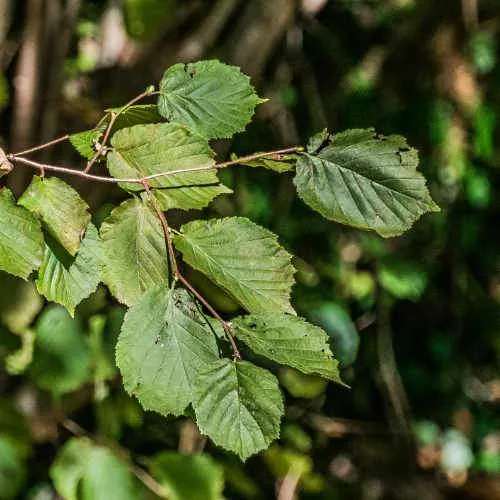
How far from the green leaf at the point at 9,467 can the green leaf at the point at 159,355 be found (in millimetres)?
723

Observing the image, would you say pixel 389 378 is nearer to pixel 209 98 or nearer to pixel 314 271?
pixel 314 271

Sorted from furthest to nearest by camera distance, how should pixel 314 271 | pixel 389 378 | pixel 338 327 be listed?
pixel 389 378 → pixel 314 271 → pixel 338 327

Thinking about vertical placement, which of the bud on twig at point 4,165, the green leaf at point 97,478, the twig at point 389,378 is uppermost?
the bud on twig at point 4,165

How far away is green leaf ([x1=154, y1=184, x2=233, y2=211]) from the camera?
51cm

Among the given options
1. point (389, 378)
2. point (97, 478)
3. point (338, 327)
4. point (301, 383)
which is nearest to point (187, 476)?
point (97, 478)

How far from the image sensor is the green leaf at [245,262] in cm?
50

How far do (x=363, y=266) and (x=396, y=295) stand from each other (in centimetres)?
13

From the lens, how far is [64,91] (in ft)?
4.74

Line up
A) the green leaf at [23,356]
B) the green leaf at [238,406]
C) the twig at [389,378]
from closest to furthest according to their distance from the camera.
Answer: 1. the green leaf at [238,406]
2. the green leaf at [23,356]
3. the twig at [389,378]

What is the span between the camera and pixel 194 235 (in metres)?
0.51

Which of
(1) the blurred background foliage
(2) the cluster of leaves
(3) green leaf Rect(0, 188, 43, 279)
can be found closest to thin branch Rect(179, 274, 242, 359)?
(2) the cluster of leaves

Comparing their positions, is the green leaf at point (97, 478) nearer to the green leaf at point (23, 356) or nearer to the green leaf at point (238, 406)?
the green leaf at point (23, 356)

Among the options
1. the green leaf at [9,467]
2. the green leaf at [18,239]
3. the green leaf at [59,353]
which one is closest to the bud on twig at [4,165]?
the green leaf at [18,239]

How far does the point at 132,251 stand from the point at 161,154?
76 mm
